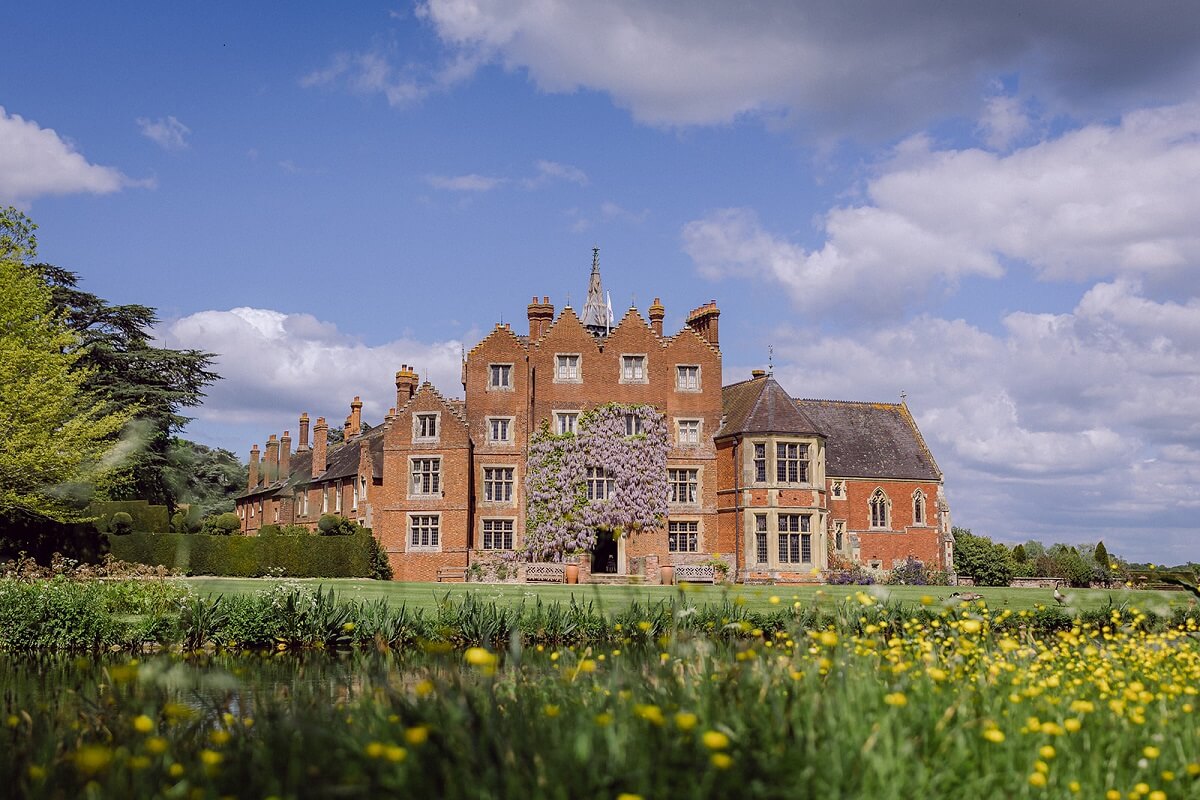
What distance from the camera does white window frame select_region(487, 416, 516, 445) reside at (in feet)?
129

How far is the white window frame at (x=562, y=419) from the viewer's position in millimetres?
39594

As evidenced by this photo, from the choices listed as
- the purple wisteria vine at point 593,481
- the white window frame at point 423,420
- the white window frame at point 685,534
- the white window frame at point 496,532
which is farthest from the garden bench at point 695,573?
the white window frame at point 423,420

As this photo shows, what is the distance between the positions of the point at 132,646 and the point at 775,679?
12.5 m

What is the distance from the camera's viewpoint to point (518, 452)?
129ft

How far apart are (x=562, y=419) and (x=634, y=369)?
136 inches

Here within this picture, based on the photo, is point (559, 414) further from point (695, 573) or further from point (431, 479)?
point (695, 573)

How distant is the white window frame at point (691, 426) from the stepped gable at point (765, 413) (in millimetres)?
771

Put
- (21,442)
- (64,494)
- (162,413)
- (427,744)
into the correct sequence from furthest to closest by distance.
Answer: (162,413)
(64,494)
(21,442)
(427,744)

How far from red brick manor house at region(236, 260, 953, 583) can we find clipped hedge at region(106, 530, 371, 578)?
2.01 m

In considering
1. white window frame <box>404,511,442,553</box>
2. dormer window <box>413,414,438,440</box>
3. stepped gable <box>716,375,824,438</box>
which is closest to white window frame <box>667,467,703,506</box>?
stepped gable <box>716,375,824,438</box>

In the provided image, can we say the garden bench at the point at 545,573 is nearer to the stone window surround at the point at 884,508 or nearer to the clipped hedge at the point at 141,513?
the clipped hedge at the point at 141,513

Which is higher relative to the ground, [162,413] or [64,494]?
[162,413]

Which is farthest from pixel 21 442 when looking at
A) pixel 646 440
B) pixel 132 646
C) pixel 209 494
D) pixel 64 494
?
pixel 209 494

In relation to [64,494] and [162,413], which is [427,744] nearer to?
[64,494]
